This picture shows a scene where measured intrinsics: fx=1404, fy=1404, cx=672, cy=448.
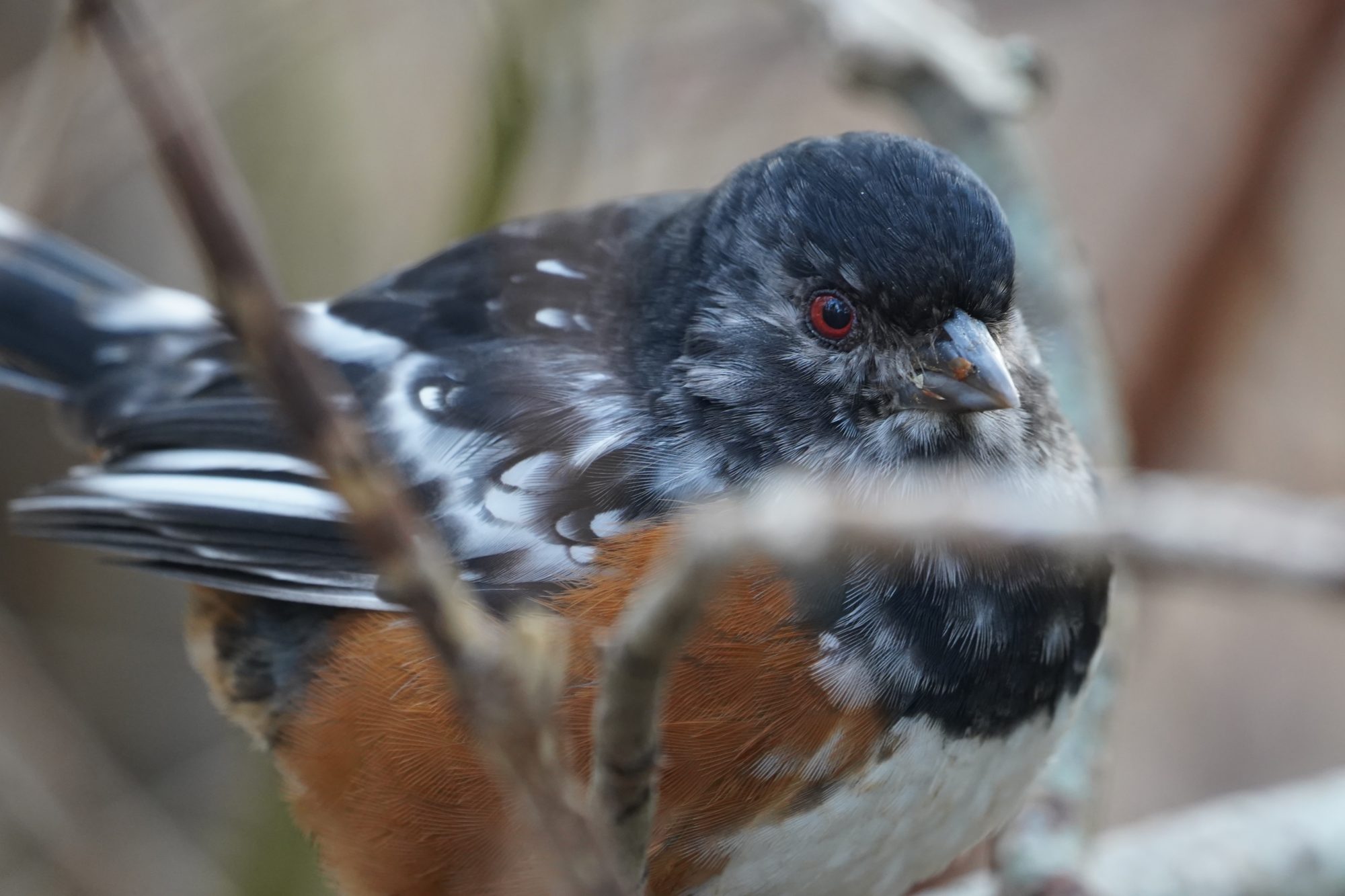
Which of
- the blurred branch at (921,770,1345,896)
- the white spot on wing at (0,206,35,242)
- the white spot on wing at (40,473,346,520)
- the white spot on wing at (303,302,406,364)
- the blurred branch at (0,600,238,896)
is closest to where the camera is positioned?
the white spot on wing at (40,473,346,520)

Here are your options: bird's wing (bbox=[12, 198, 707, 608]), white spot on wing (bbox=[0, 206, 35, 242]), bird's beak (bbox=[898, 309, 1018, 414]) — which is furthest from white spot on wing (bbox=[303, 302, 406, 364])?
bird's beak (bbox=[898, 309, 1018, 414])

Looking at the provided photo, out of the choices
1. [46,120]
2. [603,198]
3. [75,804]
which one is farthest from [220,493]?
[603,198]

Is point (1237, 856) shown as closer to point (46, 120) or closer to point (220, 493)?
point (220, 493)

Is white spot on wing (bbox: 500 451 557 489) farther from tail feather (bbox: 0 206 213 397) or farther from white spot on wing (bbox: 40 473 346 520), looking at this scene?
tail feather (bbox: 0 206 213 397)

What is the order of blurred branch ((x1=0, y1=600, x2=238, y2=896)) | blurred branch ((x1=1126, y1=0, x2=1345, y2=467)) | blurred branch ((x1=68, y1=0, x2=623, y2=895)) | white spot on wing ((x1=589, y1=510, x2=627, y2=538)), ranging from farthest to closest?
1. blurred branch ((x1=1126, y1=0, x2=1345, y2=467))
2. blurred branch ((x1=0, y1=600, x2=238, y2=896))
3. white spot on wing ((x1=589, y1=510, x2=627, y2=538))
4. blurred branch ((x1=68, y1=0, x2=623, y2=895))

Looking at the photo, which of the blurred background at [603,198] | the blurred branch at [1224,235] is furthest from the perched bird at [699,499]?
the blurred branch at [1224,235]

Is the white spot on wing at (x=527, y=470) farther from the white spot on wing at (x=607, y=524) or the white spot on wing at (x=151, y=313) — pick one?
the white spot on wing at (x=151, y=313)
